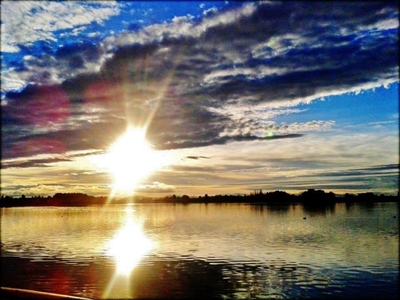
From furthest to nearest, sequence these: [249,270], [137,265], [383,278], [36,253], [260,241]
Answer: [260,241], [36,253], [137,265], [249,270], [383,278]

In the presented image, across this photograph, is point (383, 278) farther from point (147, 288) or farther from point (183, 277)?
point (147, 288)

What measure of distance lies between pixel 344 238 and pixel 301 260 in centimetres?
2332

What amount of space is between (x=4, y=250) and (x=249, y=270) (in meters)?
38.4

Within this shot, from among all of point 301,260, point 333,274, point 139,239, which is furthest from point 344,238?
point 139,239

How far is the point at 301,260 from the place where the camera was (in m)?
47.4

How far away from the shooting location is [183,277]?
129 feet

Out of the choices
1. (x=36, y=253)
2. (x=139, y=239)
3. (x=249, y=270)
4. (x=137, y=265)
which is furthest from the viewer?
(x=139, y=239)

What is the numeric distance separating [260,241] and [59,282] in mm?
35860

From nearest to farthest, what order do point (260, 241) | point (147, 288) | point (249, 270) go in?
1. point (147, 288)
2. point (249, 270)
3. point (260, 241)

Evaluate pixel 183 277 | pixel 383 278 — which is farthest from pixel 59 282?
pixel 383 278

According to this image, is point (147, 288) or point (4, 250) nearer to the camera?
point (147, 288)

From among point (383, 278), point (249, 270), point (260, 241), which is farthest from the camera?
point (260, 241)

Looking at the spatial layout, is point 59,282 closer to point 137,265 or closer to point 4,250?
point 137,265

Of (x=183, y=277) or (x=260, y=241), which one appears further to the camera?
(x=260, y=241)
